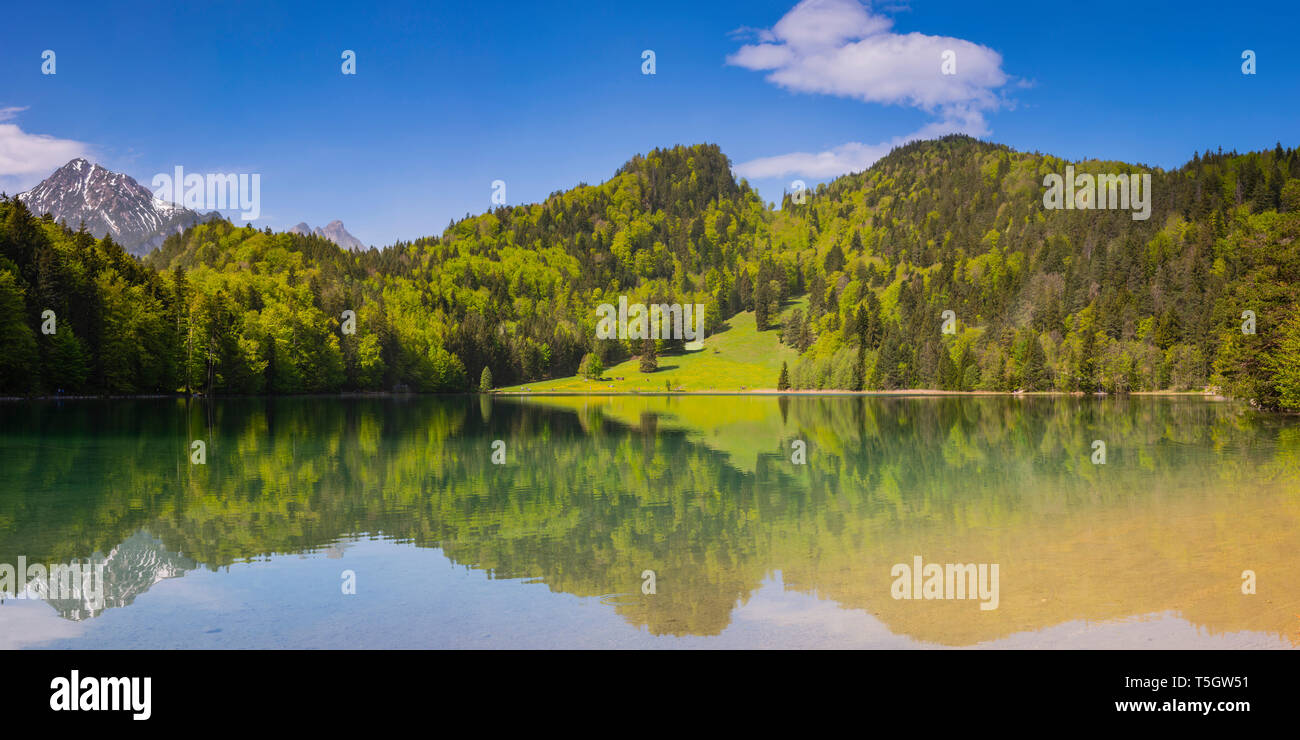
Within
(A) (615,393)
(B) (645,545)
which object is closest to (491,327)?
(A) (615,393)

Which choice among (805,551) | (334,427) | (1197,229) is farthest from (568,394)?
(805,551)

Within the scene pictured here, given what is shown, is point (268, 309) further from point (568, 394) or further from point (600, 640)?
point (600, 640)

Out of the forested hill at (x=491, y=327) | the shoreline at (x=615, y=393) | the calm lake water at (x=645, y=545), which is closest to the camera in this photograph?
the calm lake water at (x=645, y=545)

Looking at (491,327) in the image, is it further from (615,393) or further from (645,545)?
(645,545)

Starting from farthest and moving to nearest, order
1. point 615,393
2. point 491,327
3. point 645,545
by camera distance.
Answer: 1. point 491,327
2. point 615,393
3. point 645,545

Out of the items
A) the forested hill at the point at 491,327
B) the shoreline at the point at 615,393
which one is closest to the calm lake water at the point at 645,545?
the forested hill at the point at 491,327

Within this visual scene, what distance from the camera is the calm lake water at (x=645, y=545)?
12680 mm

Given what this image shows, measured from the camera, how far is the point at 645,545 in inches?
749

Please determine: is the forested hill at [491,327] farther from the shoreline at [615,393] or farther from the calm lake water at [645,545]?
the calm lake water at [645,545]

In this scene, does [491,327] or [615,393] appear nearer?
[615,393]

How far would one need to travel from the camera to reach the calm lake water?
12.7 meters

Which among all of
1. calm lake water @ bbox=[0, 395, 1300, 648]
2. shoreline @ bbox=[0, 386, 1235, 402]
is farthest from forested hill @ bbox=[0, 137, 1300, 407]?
calm lake water @ bbox=[0, 395, 1300, 648]
